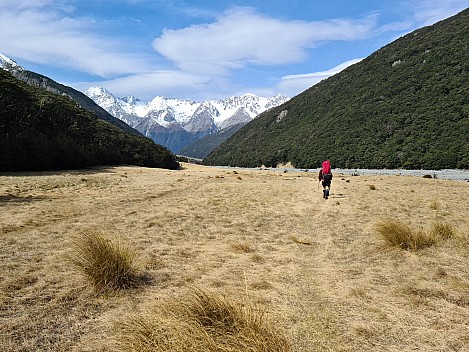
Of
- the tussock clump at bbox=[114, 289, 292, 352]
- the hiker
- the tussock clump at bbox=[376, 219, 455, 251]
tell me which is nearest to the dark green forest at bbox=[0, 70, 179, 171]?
the hiker

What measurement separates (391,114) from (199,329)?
406 feet

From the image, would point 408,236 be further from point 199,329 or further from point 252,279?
point 199,329

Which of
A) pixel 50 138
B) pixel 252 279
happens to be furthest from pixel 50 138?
pixel 252 279

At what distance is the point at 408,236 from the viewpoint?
8039mm

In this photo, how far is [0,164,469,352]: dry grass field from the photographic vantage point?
156 inches

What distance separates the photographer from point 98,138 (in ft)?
188

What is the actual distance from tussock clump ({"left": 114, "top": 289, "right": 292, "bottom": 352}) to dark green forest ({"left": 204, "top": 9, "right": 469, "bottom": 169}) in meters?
87.8

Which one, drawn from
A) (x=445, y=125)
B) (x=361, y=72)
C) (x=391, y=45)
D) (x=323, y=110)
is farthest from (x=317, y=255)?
(x=391, y=45)

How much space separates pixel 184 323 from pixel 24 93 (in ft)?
166

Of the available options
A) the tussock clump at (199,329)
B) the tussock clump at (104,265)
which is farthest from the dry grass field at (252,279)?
the tussock clump at (104,265)

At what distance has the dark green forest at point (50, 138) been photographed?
34.5m

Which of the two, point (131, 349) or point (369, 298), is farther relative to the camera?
point (369, 298)

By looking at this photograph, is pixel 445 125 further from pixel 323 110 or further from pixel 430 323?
pixel 430 323

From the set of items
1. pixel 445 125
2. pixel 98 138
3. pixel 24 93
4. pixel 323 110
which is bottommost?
pixel 98 138
